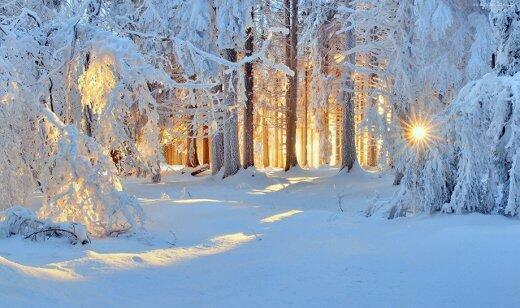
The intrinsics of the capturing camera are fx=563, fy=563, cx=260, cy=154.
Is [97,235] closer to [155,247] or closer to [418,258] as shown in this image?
[155,247]

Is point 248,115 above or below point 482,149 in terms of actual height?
above

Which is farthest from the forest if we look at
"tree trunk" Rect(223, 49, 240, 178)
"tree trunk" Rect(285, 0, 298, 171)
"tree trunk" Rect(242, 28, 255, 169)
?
"tree trunk" Rect(285, 0, 298, 171)

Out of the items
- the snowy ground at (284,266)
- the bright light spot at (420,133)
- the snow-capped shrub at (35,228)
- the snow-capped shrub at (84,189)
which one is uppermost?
the bright light spot at (420,133)

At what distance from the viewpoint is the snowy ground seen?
4664mm

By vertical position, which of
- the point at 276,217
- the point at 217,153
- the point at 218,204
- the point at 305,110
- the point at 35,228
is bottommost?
the point at 276,217

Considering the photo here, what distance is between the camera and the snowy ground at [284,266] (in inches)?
184

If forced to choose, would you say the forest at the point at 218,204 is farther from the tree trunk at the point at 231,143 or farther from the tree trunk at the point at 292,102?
the tree trunk at the point at 292,102

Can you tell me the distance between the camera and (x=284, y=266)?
235 inches

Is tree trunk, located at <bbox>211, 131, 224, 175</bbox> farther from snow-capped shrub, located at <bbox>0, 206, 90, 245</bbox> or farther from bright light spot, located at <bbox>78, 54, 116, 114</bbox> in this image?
snow-capped shrub, located at <bbox>0, 206, 90, 245</bbox>

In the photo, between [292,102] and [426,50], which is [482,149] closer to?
[426,50]

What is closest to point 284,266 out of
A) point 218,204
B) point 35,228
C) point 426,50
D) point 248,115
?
point 35,228

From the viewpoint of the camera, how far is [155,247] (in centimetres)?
733

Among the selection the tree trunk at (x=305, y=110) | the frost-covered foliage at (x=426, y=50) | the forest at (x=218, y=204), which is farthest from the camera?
the tree trunk at (x=305, y=110)

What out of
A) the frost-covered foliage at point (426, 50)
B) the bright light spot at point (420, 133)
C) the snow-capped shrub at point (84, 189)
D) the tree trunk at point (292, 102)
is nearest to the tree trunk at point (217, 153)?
the tree trunk at point (292, 102)
